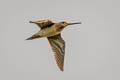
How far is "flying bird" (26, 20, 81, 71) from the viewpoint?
1707 centimetres

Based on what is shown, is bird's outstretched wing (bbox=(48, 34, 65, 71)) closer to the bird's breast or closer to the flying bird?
the flying bird

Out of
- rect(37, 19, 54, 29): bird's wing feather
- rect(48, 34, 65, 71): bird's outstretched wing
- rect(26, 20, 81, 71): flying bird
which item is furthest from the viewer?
rect(48, 34, 65, 71): bird's outstretched wing

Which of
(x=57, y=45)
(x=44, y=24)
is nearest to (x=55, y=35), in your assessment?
(x=57, y=45)

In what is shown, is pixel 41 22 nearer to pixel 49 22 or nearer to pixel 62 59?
pixel 49 22

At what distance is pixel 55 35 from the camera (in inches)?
703

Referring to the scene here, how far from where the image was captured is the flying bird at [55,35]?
1707 cm

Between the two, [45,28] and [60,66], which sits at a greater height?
[45,28]

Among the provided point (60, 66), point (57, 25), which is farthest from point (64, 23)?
→ point (60, 66)

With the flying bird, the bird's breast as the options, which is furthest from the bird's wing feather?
the bird's breast

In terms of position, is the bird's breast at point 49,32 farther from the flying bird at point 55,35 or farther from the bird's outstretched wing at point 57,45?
the bird's outstretched wing at point 57,45

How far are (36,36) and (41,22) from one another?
412 mm

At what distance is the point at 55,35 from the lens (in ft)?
58.6

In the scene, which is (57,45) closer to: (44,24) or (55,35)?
(55,35)

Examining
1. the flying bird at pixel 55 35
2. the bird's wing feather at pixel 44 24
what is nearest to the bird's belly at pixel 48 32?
the flying bird at pixel 55 35
